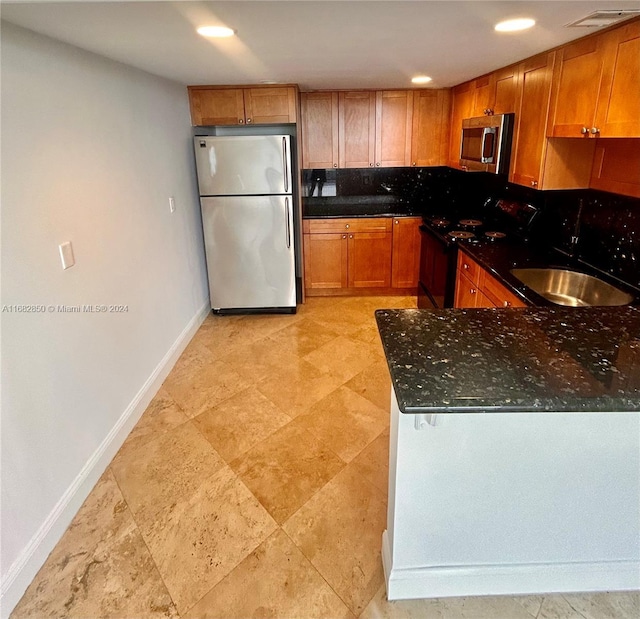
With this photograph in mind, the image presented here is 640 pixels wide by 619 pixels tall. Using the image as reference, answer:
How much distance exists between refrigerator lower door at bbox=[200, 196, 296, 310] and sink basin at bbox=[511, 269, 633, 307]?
2019mm

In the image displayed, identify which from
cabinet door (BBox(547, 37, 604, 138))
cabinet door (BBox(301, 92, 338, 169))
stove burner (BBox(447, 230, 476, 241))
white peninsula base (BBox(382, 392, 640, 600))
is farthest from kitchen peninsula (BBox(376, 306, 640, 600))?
cabinet door (BBox(301, 92, 338, 169))

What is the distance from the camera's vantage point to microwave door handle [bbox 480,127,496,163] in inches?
112

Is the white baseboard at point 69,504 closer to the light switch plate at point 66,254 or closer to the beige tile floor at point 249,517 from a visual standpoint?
the beige tile floor at point 249,517

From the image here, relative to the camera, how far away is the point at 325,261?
4344mm

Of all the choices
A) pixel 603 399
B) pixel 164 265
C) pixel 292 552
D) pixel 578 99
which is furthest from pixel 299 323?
pixel 603 399

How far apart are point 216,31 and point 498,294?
77.1 inches

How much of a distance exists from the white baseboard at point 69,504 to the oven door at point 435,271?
2.24 meters

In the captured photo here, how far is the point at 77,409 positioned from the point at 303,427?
1177mm

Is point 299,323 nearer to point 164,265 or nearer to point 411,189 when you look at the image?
point 164,265

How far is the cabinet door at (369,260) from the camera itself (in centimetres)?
427

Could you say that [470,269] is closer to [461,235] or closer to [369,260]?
[461,235]

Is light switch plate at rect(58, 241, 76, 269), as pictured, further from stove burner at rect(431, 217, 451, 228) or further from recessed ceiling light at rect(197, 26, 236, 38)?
stove burner at rect(431, 217, 451, 228)

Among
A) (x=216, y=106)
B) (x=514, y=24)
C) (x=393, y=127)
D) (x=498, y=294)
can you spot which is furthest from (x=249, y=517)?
(x=393, y=127)

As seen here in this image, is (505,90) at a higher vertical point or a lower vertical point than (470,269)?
higher
